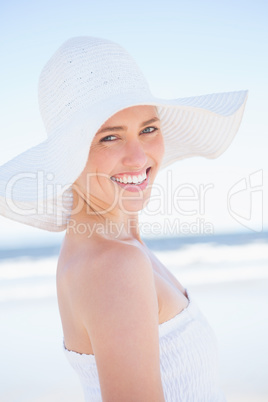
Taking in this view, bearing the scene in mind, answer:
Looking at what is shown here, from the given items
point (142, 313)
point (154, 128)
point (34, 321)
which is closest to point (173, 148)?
point (154, 128)

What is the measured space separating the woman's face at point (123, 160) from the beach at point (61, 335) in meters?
1.48

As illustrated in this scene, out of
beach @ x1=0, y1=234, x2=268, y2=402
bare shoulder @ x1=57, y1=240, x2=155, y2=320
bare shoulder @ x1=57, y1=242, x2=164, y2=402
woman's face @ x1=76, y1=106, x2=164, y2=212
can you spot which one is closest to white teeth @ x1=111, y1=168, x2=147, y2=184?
woman's face @ x1=76, y1=106, x2=164, y2=212

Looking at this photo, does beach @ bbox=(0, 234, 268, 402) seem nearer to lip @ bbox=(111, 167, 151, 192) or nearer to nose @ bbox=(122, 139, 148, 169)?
lip @ bbox=(111, 167, 151, 192)

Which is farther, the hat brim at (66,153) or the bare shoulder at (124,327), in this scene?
the hat brim at (66,153)

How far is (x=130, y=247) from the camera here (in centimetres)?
142

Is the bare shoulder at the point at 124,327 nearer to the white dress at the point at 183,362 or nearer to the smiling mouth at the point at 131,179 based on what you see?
the white dress at the point at 183,362

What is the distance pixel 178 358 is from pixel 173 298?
8.6 inches

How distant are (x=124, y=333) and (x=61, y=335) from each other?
174 inches

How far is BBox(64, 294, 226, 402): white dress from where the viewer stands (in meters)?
1.63

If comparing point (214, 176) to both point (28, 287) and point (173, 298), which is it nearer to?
point (28, 287)

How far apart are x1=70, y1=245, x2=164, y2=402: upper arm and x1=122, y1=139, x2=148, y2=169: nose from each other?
53 cm

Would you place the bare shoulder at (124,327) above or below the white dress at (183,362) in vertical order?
above

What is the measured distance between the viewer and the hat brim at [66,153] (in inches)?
63.5

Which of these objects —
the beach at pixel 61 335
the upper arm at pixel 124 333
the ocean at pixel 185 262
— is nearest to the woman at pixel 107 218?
the upper arm at pixel 124 333
